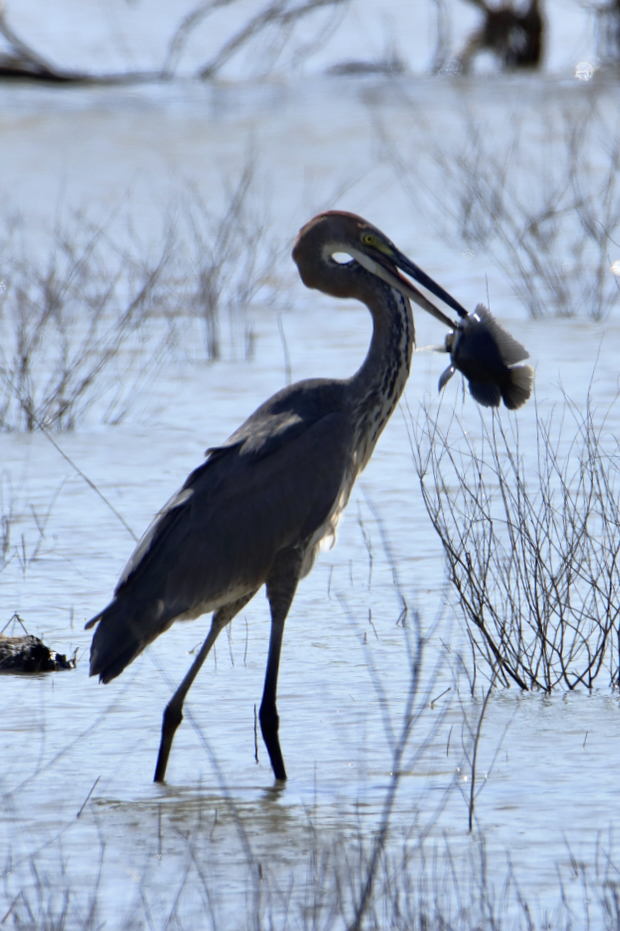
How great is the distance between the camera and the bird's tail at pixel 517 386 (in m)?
4.44

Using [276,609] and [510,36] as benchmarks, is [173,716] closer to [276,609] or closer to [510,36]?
[276,609]

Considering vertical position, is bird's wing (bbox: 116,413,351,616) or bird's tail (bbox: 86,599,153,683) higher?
bird's wing (bbox: 116,413,351,616)

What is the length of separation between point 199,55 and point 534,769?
31192 mm

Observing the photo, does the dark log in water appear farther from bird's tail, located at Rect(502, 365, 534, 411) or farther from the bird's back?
bird's tail, located at Rect(502, 365, 534, 411)

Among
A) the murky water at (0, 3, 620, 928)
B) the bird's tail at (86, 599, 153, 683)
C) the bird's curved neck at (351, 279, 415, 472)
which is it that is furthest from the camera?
the bird's curved neck at (351, 279, 415, 472)

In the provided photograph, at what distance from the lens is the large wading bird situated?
413cm

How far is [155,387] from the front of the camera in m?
9.70

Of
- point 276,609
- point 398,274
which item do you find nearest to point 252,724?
point 276,609

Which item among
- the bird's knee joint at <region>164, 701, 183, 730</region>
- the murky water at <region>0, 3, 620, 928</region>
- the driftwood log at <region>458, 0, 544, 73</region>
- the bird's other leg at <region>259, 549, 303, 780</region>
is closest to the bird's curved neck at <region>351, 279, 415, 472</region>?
the murky water at <region>0, 3, 620, 928</region>

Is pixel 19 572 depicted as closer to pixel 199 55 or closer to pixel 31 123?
pixel 31 123

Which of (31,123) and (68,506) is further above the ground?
(31,123)

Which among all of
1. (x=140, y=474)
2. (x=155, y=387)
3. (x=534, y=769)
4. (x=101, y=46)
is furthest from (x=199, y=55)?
(x=534, y=769)

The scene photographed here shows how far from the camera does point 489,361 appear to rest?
174 inches

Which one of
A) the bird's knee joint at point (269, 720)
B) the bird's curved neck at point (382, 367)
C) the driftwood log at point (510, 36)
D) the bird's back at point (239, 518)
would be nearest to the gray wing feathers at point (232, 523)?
the bird's back at point (239, 518)
